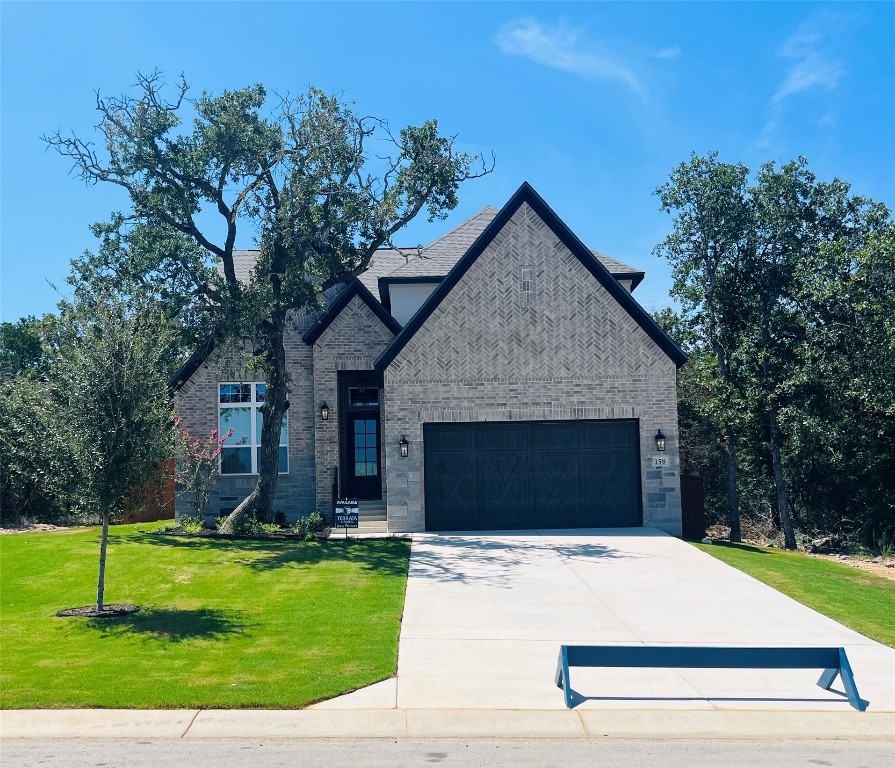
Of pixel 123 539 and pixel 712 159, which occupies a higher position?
pixel 712 159

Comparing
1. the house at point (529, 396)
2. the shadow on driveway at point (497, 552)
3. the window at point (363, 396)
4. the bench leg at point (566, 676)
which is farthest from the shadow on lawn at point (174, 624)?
the window at point (363, 396)

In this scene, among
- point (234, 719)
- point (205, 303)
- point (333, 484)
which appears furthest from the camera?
point (333, 484)

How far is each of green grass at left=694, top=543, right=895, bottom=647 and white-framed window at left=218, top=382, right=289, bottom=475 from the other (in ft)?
38.4

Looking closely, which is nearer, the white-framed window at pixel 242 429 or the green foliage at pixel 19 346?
the white-framed window at pixel 242 429

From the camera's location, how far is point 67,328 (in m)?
12.1

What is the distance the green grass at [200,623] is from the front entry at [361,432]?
459cm

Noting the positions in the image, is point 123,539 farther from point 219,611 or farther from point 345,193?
point 345,193

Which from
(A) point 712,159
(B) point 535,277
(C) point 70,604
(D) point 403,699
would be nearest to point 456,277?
(B) point 535,277

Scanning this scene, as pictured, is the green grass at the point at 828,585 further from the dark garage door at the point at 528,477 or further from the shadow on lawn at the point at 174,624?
the shadow on lawn at the point at 174,624

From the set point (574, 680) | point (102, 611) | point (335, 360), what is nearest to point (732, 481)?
point (335, 360)

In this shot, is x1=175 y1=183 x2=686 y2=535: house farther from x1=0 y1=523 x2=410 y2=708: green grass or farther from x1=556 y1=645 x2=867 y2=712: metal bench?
x1=556 y1=645 x2=867 y2=712: metal bench

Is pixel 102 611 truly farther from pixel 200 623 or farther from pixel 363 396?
pixel 363 396

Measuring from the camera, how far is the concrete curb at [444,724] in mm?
7477

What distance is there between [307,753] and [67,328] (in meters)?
7.86
